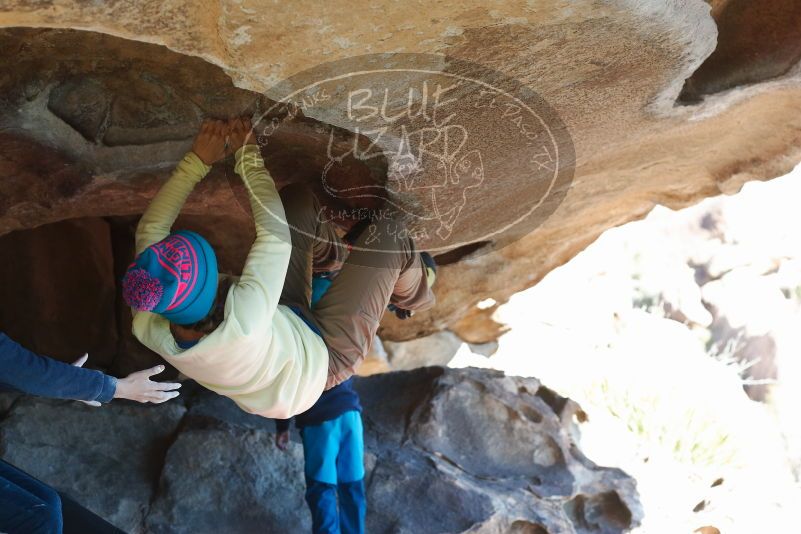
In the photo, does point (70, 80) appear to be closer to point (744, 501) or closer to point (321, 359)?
point (321, 359)

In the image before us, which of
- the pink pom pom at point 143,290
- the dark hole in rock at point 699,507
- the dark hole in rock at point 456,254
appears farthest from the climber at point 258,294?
the dark hole in rock at point 699,507

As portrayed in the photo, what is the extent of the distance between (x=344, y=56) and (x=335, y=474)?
1.44 m

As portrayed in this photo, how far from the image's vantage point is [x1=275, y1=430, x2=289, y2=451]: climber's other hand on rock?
10.0 feet

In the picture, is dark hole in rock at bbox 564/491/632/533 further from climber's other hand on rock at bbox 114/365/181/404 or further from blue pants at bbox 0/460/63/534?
blue pants at bbox 0/460/63/534

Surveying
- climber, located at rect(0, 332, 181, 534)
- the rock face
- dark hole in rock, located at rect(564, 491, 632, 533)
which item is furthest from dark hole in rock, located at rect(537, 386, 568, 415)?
climber, located at rect(0, 332, 181, 534)

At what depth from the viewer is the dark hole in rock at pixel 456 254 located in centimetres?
417

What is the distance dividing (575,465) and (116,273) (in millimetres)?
2415

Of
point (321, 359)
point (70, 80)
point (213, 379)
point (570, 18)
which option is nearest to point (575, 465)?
point (321, 359)

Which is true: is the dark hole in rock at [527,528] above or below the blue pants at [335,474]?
below

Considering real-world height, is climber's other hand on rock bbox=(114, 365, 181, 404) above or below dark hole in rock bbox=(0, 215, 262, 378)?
above

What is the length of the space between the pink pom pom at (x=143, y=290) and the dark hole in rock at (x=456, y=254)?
7.63ft

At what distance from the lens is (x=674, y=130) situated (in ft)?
10.6

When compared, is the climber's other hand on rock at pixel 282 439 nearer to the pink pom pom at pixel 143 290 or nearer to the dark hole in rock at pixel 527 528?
the dark hole in rock at pixel 527 528

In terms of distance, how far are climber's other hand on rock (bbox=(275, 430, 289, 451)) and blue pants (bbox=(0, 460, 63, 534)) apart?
100 centimetres
